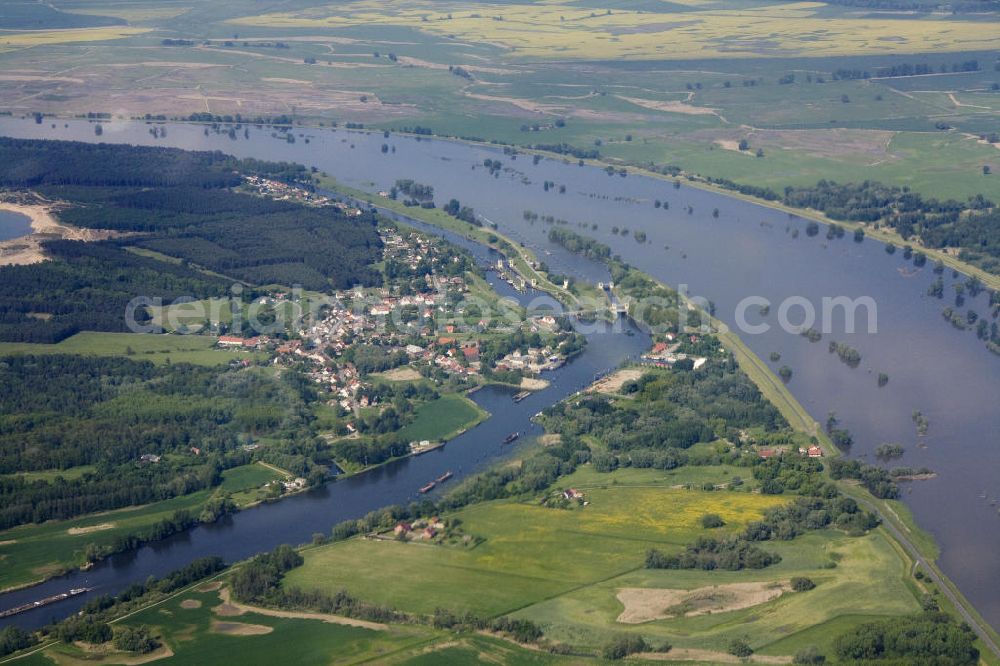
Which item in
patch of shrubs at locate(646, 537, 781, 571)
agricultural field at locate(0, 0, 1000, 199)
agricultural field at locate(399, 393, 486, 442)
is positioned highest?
agricultural field at locate(0, 0, 1000, 199)

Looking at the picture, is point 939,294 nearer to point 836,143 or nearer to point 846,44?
point 836,143

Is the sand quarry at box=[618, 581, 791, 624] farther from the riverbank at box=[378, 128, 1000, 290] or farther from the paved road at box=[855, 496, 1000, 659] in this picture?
the riverbank at box=[378, 128, 1000, 290]

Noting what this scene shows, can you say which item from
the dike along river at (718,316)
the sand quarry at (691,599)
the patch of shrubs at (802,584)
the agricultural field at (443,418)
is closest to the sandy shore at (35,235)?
the dike along river at (718,316)

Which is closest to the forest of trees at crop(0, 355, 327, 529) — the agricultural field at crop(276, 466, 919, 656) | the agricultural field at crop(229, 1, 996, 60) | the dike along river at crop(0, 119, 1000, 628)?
the dike along river at crop(0, 119, 1000, 628)

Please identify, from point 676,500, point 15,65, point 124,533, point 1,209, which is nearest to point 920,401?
point 676,500

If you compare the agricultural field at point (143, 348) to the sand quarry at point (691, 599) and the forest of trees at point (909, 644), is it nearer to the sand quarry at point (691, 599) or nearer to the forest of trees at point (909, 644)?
the sand quarry at point (691, 599)

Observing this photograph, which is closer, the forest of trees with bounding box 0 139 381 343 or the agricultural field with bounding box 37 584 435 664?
the agricultural field with bounding box 37 584 435 664

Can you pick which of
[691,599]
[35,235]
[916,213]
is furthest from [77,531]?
[916,213]
